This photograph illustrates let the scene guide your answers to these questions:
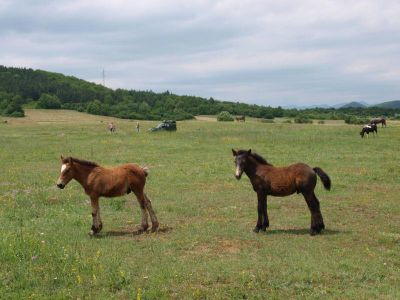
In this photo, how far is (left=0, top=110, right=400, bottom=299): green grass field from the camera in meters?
8.85

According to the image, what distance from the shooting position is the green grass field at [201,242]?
8852mm

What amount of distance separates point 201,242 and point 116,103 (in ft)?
428

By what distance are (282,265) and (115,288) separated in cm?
341

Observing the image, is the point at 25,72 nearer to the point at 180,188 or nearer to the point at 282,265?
the point at 180,188

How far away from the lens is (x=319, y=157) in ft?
107

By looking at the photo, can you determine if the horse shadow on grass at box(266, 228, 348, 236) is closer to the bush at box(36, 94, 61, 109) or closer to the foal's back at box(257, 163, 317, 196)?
the foal's back at box(257, 163, 317, 196)

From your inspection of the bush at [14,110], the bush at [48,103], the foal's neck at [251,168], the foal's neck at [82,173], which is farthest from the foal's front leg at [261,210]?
the bush at [48,103]

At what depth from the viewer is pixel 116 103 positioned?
13938 centimetres

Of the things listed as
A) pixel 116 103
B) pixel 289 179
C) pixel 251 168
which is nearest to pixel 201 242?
pixel 251 168

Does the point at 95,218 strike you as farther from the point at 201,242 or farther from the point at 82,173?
the point at 201,242

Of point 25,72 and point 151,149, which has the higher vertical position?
point 25,72

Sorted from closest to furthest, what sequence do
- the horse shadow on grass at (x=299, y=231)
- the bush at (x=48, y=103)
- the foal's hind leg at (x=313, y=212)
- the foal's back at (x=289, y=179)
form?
the foal's back at (x=289, y=179)
the foal's hind leg at (x=313, y=212)
the horse shadow on grass at (x=299, y=231)
the bush at (x=48, y=103)

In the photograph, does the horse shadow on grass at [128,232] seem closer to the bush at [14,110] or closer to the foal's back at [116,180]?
the foal's back at [116,180]

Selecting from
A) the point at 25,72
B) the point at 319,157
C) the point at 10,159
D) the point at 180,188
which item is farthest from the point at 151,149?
the point at 25,72
